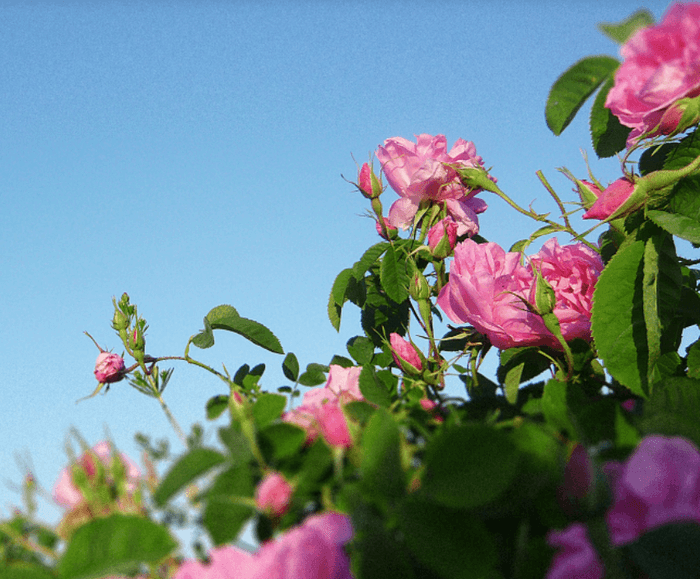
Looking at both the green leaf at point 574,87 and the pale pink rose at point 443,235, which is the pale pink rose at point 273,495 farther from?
the pale pink rose at point 443,235

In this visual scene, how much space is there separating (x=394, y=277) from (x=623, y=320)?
2.63 ft

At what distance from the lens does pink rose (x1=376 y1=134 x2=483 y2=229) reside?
2057 mm

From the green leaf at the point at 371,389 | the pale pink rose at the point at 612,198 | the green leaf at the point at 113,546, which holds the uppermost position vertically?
the pale pink rose at the point at 612,198

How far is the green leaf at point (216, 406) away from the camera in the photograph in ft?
3.84

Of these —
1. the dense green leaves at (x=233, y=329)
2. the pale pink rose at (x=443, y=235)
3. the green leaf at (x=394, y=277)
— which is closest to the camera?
the pale pink rose at (x=443, y=235)

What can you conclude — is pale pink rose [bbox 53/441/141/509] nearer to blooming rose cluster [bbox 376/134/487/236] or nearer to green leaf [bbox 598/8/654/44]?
green leaf [bbox 598/8/654/44]

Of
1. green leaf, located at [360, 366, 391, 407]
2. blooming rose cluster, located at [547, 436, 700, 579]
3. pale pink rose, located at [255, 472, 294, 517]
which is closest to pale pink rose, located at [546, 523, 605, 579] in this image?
blooming rose cluster, located at [547, 436, 700, 579]

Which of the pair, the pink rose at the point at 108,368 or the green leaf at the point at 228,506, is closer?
the green leaf at the point at 228,506

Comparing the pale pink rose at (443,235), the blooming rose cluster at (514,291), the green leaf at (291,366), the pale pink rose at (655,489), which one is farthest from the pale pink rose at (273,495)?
the green leaf at (291,366)

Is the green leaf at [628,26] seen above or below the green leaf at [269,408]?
above

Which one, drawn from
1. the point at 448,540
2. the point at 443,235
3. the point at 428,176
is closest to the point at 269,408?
the point at 448,540

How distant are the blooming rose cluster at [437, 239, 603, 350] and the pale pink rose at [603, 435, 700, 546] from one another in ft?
2.99

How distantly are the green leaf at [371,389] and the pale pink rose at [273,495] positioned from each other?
19.3 inches

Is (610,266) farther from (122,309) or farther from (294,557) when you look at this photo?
(122,309)
